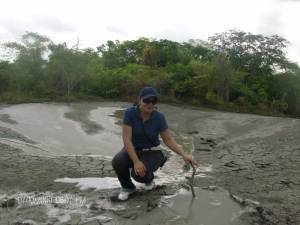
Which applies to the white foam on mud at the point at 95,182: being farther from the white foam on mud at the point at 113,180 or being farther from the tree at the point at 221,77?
the tree at the point at 221,77

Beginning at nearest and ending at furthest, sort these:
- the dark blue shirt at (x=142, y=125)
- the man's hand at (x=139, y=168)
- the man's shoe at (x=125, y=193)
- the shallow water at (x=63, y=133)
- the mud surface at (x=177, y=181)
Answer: the mud surface at (x=177, y=181), the man's hand at (x=139, y=168), the dark blue shirt at (x=142, y=125), the man's shoe at (x=125, y=193), the shallow water at (x=63, y=133)

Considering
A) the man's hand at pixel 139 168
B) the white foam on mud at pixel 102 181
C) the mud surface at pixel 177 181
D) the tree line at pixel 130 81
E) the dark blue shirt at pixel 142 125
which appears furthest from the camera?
the tree line at pixel 130 81

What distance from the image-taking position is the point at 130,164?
5.34 metres

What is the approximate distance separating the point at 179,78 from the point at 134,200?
87.5 feet

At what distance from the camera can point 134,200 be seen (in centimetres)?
529

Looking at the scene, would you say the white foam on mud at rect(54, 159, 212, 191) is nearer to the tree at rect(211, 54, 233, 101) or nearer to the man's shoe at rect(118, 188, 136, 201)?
the man's shoe at rect(118, 188, 136, 201)

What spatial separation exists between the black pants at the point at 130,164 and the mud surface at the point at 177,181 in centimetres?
24

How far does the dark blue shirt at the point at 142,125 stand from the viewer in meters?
5.20

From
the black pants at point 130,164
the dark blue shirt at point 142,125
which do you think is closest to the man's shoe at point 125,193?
the black pants at point 130,164

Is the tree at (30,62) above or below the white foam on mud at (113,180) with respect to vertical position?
above

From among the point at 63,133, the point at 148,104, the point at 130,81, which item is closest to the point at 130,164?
the point at 148,104

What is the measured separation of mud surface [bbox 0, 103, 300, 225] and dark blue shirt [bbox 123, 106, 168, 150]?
65 centimetres

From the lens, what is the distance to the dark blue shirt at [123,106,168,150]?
5.20 m

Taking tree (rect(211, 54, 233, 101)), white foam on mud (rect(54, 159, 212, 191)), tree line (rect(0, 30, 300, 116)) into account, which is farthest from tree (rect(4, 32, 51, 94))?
white foam on mud (rect(54, 159, 212, 191))
